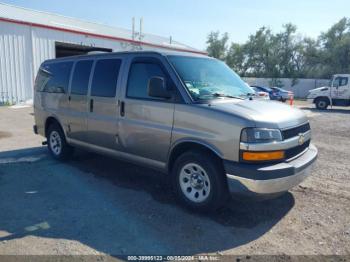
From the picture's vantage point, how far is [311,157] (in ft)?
14.4

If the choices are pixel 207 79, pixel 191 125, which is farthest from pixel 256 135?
pixel 207 79

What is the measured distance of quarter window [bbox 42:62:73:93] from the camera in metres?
6.42

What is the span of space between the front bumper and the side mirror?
1294 mm

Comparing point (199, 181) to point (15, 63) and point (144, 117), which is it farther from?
point (15, 63)

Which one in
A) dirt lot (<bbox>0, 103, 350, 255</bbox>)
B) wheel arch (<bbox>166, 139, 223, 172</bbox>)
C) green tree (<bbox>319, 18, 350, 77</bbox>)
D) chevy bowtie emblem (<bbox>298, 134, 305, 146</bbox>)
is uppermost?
green tree (<bbox>319, 18, 350, 77</bbox>)

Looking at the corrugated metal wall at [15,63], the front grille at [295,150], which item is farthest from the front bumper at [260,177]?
the corrugated metal wall at [15,63]

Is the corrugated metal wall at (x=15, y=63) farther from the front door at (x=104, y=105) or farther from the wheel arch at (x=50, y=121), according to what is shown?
the front door at (x=104, y=105)

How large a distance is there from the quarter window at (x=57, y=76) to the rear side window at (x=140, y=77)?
2.01 meters

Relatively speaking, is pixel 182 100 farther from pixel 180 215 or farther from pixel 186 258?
pixel 186 258

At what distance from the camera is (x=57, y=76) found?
6.69 metres

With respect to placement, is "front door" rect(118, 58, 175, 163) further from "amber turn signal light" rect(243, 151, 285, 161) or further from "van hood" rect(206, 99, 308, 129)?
"amber turn signal light" rect(243, 151, 285, 161)

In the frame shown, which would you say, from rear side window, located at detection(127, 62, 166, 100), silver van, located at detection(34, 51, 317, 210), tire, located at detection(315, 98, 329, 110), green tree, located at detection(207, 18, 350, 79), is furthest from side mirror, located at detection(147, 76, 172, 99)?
green tree, located at detection(207, 18, 350, 79)

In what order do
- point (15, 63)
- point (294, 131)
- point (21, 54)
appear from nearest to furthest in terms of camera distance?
point (294, 131) < point (15, 63) < point (21, 54)

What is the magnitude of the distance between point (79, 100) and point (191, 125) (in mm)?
2800
